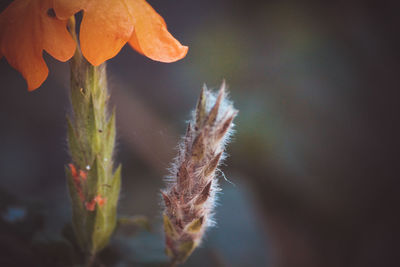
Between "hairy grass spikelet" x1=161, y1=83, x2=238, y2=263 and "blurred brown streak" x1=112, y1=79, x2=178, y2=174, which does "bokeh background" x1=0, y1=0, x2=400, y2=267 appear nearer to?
"blurred brown streak" x1=112, y1=79, x2=178, y2=174

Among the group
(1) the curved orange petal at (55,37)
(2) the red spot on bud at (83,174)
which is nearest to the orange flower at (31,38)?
(1) the curved orange petal at (55,37)

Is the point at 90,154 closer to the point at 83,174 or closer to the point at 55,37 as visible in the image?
the point at 83,174

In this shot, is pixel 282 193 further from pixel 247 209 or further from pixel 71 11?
pixel 71 11

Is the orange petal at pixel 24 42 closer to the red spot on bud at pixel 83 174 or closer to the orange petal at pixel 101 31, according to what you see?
the orange petal at pixel 101 31

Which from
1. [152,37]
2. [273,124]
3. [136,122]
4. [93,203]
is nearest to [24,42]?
[152,37]

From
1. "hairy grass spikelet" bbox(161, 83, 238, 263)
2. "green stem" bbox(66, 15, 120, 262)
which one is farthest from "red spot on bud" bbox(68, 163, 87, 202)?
"hairy grass spikelet" bbox(161, 83, 238, 263)
